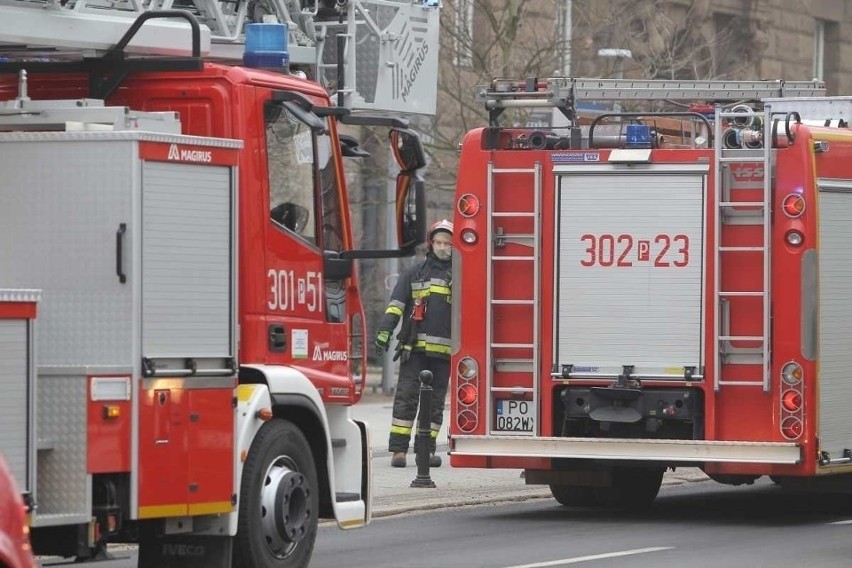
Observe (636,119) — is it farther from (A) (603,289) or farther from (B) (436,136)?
(B) (436,136)

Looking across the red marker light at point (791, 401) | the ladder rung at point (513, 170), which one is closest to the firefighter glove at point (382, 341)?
the ladder rung at point (513, 170)

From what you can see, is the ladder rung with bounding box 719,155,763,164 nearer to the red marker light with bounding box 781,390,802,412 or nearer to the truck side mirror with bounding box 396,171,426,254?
the red marker light with bounding box 781,390,802,412

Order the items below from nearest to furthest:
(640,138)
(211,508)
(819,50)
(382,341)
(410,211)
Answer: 1. (211,508)
2. (410,211)
3. (640,138)
4. (382,341)
5. (819,50)

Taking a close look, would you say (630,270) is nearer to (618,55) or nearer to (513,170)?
(513,170)

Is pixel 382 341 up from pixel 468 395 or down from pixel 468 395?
up

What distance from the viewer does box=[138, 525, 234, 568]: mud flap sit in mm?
9695

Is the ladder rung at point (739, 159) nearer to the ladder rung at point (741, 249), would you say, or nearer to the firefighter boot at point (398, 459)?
the ladder rung at point (741, 249)

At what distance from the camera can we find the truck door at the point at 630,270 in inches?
525

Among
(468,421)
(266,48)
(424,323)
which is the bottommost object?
(468,421)

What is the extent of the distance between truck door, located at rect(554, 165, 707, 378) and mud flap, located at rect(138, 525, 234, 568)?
14.2ft

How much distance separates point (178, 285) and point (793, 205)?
5.37 metres

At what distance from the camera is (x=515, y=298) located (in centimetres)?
1379

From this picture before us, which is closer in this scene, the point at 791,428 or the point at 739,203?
the point at 791,428

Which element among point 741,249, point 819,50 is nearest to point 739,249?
point 741,249
